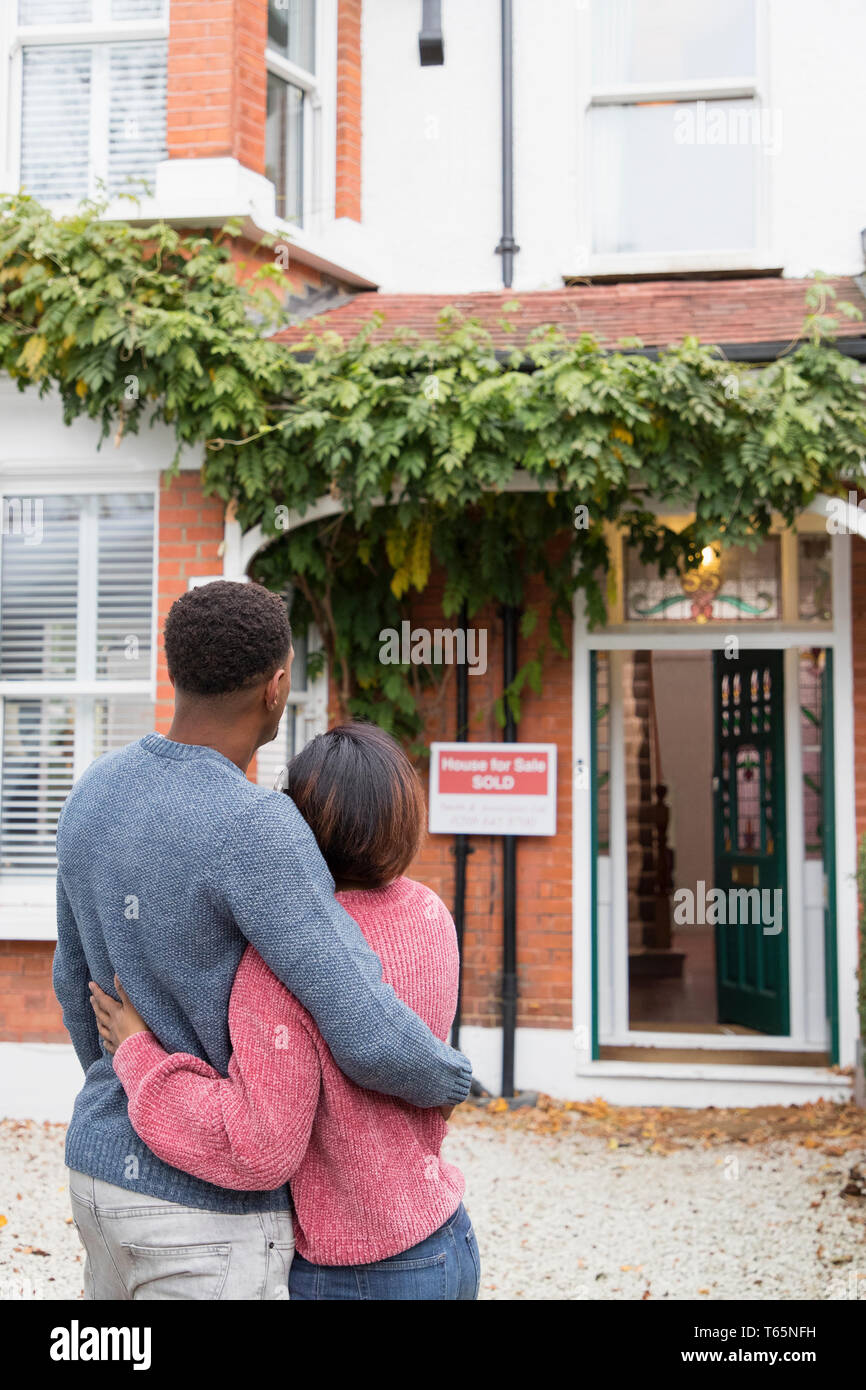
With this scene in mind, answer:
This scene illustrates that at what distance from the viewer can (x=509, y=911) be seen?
6.39 metres

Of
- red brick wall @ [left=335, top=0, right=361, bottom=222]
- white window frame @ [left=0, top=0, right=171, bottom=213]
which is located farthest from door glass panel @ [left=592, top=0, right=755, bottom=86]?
white window frame @ [left=0, top=0, right=171, bottom=213]

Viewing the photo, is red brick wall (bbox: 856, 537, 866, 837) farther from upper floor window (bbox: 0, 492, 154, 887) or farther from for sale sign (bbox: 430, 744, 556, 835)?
upper floor window (bbox: 0, 492, 154, 887)

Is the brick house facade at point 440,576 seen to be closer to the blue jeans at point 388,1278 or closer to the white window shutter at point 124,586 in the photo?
the white window shutter at point 124,586

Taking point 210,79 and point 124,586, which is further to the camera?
point 124,586

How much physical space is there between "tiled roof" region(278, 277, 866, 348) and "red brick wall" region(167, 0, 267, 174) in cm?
95

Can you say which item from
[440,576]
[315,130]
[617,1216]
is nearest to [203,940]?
[617,1216]

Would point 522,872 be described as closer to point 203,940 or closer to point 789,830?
point 789,830

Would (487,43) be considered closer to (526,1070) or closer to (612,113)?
(612,113)

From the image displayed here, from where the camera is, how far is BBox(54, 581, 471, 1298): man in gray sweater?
1.47 metres

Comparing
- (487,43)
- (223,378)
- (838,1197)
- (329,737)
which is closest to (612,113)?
(487,43)

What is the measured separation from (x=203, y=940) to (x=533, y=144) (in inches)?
247

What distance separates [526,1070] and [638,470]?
325 centimetres

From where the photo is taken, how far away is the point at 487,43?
671cm

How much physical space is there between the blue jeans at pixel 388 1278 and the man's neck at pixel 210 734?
2.25 ft
